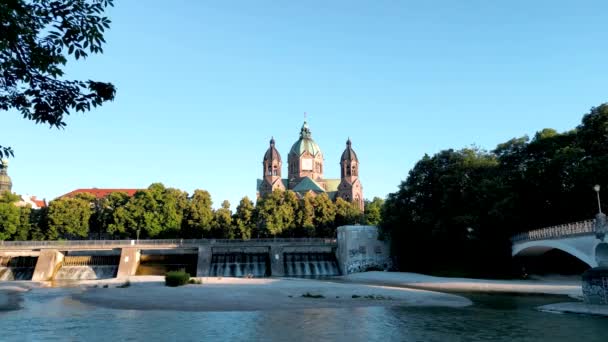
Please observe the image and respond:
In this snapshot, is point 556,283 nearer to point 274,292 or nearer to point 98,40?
point 274,292

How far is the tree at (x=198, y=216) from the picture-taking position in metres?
82.0

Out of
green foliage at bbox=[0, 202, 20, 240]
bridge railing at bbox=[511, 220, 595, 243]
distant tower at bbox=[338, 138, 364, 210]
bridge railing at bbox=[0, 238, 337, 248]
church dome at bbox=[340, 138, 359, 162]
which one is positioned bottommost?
bridge railing at bbox=[0, 238, 337, 248]

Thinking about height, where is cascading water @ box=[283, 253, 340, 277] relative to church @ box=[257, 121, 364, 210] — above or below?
below

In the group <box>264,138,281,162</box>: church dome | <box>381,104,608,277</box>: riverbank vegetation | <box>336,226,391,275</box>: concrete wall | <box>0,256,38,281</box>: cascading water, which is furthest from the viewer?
<box>264,138,281,162</box>: church dome

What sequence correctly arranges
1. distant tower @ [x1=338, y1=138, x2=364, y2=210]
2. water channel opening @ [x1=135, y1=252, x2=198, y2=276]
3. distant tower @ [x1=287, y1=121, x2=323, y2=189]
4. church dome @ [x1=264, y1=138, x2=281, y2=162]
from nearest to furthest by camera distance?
1. water channel opening @ [x1=135, y1=252, x2=198, y2=276]
2. distant tower @ [x1=338, y1=138, x2=364, y2=210]
3. church dome @ [x1=264, y1=138, x2=281, y2=162]
4. distant tower @ [x1=287, y1=121, x2=323, y2=189]

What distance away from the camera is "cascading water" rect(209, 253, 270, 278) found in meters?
67.2

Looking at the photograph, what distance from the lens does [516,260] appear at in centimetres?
5550

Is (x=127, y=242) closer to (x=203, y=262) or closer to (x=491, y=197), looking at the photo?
(x=203, y=262)

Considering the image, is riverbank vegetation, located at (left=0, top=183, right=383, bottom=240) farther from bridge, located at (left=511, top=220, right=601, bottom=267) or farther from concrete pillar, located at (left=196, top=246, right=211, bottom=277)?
bridge, located at (left=511, top=220, right=601, bottom=267)

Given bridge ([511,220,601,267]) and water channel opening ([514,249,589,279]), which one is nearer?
bridge ([511,220,601,267])

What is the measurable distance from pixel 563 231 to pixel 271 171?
11382 cm

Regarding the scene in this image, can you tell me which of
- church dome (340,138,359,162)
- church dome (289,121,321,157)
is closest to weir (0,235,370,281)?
church dome (340,138,359,162)

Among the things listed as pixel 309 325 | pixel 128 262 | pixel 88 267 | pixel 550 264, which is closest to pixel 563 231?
pixel 550 264

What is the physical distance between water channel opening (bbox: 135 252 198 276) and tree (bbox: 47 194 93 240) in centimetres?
1617
